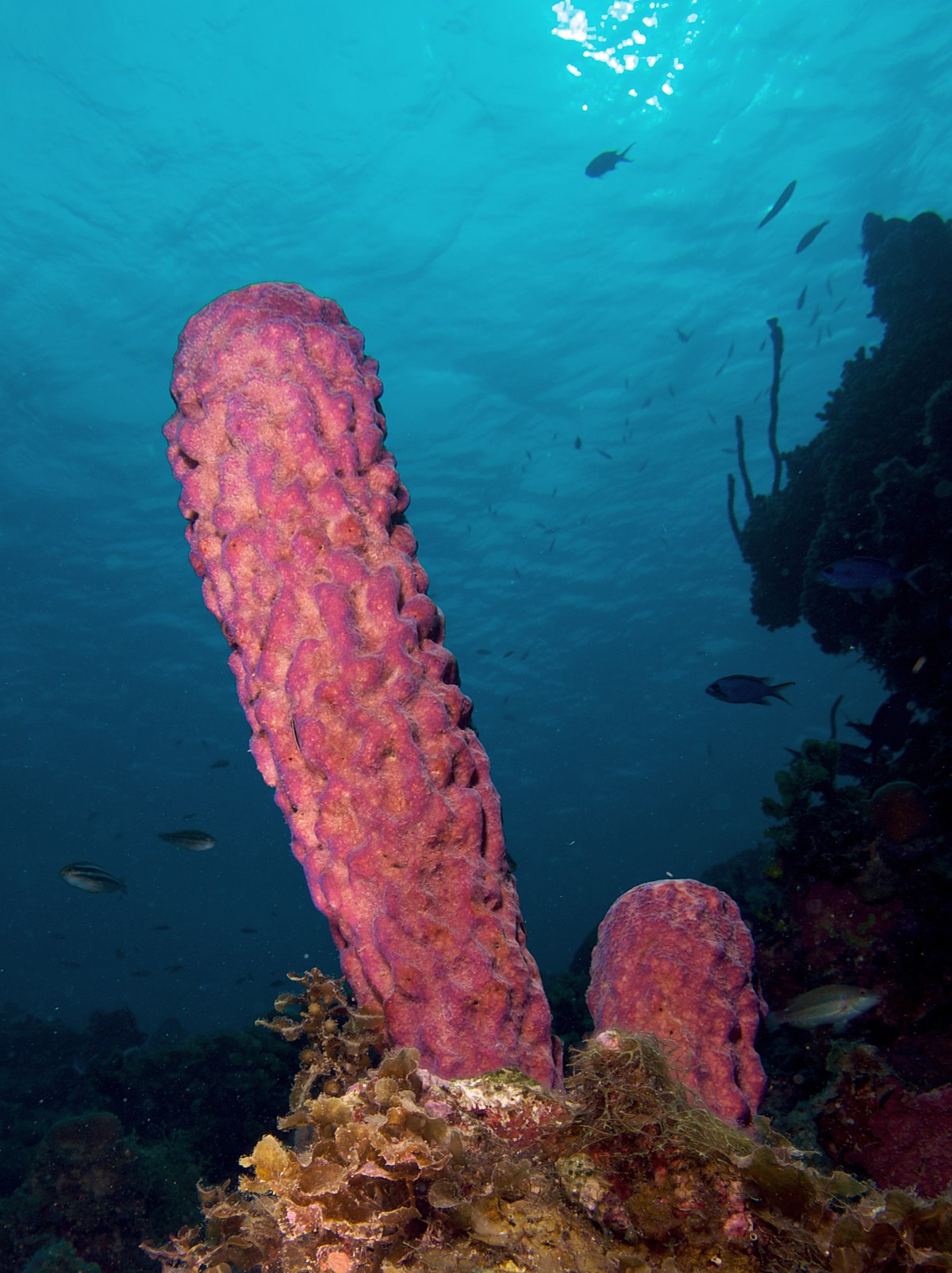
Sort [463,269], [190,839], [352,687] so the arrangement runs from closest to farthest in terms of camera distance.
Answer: [352,687]
[190,839]
[463,269]

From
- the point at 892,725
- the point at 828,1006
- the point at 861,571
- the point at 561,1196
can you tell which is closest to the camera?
the point at 561,1196

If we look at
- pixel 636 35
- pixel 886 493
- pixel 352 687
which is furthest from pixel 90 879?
pixel 636 35

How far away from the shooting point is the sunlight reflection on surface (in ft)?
41.5

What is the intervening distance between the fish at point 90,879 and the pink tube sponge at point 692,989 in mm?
8525

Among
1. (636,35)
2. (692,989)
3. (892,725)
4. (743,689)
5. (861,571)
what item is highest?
(636,35)

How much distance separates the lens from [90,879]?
889cm

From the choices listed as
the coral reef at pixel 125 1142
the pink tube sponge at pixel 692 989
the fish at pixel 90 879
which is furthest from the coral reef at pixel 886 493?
the fish at pixel 90 879

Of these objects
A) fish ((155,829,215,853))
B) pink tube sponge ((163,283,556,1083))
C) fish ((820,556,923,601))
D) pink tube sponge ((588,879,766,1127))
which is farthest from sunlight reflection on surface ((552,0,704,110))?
fish ((155,829,215,853))

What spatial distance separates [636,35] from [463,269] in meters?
6.28

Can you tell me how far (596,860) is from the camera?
7381 centimetres

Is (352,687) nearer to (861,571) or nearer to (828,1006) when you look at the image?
(828,1006)

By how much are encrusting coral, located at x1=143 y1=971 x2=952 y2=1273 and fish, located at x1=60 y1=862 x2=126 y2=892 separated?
28.2 ft

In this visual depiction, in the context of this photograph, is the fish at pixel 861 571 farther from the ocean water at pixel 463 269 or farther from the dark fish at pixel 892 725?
the ocean water at pixel 463 269

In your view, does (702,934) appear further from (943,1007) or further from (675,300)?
(675,300)
